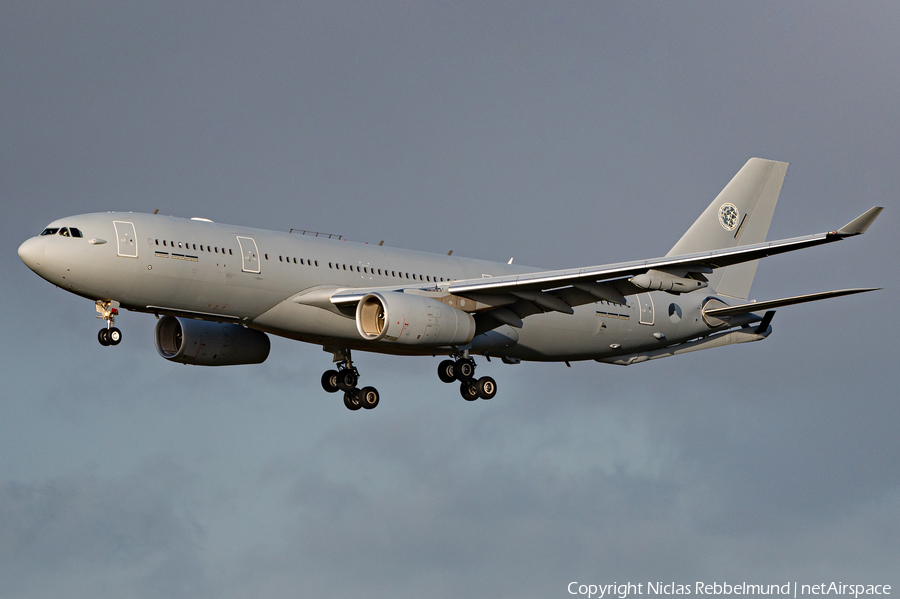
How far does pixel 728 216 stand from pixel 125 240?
28.0 metres

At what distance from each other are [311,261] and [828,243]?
55.8 feet

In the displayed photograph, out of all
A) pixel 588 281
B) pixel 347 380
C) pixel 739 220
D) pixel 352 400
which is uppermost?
pixel 739 220

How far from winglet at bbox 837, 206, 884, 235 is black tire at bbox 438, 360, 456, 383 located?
1645 centimetres

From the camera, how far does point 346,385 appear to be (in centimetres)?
4794

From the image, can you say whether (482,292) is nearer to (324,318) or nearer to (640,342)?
(324,318)

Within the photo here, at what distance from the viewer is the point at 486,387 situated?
1816 inches

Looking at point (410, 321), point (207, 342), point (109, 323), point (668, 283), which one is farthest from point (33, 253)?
point (668, 283)

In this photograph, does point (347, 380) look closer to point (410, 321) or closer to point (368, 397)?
point (368, 397)

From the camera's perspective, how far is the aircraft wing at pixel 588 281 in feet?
120

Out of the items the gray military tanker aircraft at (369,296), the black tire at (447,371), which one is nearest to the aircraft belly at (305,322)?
the gray military tanker aircraft at (369,296)

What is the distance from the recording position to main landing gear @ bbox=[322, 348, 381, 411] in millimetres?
47656

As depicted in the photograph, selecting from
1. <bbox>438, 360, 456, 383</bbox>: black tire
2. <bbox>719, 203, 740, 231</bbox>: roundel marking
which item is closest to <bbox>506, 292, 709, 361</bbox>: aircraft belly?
<bbox>438, 360, 456, 383</bbox>: black tire

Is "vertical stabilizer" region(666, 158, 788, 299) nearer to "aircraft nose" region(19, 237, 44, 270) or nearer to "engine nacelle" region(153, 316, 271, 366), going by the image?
"engine nacelle" region(153, 316, 271, 366)

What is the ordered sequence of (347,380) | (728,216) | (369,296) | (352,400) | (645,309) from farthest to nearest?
(728,216) < (645,309) < (347,380) < (352,400) < (369,296)
